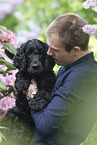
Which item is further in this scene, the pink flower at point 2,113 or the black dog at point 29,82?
the pink flower at point 2,113

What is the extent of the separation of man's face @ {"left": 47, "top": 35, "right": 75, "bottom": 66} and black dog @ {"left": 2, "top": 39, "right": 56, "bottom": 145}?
4.4 inches

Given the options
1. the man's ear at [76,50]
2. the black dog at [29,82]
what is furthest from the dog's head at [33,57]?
the man's ear at [76,50]

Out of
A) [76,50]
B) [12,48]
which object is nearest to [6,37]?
[12,48]

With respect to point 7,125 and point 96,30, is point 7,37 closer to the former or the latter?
point 7,125

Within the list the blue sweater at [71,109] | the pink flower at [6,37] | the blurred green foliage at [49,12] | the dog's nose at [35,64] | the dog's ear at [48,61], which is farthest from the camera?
the blurred green foliage at [49,12]

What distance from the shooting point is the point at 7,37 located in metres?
2.08

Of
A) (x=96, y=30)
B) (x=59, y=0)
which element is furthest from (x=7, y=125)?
(x=59, y=0)

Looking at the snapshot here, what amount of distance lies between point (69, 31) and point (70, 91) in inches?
17.2

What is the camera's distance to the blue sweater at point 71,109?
144cm

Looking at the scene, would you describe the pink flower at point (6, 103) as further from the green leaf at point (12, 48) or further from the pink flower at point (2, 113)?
the green leaf at point (12, 48)

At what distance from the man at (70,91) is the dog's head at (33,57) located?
4.1 inches

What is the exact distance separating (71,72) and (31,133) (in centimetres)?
71

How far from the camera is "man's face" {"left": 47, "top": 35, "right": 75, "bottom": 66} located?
151 centimetres

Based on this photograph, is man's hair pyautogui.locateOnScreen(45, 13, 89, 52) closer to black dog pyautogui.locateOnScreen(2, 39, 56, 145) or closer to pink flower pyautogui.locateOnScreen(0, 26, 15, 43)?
black dog pyautogui.locateOnScreen(2, 39, 56, 145)
